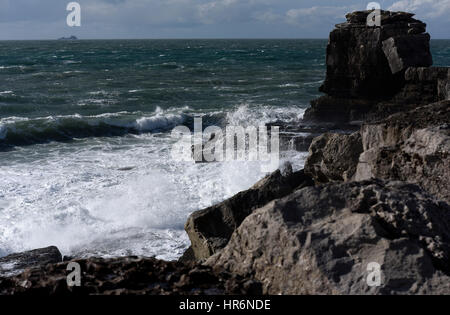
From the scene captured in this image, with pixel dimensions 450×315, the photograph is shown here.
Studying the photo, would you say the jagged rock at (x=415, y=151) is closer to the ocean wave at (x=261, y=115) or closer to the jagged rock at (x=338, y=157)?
the jagged rock at (x=338, y=157)

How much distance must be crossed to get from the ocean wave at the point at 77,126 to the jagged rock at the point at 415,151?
1337cm

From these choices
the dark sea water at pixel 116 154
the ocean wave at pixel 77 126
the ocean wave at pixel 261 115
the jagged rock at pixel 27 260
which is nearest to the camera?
the jagged rock at pixel 27 260

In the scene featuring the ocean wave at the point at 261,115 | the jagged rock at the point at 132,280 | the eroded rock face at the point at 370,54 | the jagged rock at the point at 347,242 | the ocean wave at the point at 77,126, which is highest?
the eroded rock face at the point at 370,54

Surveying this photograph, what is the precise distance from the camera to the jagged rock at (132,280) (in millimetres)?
2631

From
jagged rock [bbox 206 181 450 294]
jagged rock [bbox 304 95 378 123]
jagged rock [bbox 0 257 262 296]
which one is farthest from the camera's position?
jagged rock [bbox 304 95 378 123]

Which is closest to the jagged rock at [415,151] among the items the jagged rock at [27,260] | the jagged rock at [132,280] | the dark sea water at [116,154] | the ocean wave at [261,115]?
the jagged rock at [132,280]

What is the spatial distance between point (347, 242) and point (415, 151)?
1.49 metres

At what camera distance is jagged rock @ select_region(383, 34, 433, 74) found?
563 inches

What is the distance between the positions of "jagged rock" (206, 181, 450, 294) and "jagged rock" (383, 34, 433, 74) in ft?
39.9

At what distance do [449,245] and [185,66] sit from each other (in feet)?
131

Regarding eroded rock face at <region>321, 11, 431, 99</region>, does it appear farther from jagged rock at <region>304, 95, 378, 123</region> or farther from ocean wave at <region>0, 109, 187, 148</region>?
ocean wave at <region>0, 109, 187, 148</region>

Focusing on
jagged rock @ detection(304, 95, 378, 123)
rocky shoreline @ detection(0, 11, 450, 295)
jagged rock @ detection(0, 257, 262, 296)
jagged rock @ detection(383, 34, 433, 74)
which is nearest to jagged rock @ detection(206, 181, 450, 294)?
rocky shoreline @ detection(0, 11, 450, 295)

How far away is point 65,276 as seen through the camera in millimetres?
2756
